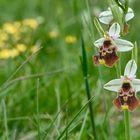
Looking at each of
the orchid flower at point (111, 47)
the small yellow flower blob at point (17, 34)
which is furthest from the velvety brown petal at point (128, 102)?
the small yellow flower blob at point (17, 34)

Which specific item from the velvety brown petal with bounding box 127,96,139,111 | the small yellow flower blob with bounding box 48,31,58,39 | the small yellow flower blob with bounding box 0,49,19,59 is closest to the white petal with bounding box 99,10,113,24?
the velvety brown petal with bounding box 127,96,139,111

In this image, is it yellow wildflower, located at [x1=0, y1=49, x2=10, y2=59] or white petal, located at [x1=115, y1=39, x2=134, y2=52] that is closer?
white petal, located at [x1=115, y1=39, x2=134, y2=52]

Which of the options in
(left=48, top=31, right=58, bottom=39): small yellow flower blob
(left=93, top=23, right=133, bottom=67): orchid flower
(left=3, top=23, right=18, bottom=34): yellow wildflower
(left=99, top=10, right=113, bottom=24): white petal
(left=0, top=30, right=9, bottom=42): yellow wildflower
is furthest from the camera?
(left=48, top=31, right=58, bottom=39): small yellow flower blob

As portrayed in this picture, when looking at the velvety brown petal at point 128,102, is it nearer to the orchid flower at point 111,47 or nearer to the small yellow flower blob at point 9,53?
the orchid flower at point 111,47

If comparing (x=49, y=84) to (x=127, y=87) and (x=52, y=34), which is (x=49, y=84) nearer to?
(x=127, y=87)

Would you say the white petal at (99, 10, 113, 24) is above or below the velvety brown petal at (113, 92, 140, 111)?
above

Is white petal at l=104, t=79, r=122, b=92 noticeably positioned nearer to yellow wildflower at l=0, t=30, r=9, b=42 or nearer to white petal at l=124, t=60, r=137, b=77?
white petal at l=124, t=60, r=137, b=77

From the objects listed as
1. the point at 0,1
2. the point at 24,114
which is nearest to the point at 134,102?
the point at 24,114

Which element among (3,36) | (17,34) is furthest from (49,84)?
(17,34)
